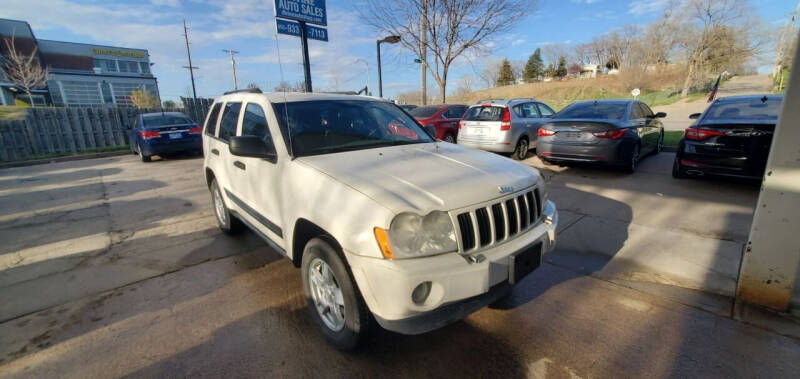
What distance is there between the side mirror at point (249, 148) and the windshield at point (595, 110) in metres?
6.37

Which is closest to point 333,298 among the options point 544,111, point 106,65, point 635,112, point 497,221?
point 497,221

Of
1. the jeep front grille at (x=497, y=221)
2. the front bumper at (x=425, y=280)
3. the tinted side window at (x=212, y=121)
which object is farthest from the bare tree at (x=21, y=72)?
the jeep front grille at (x=497, y=221)

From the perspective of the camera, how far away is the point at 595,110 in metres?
7.05

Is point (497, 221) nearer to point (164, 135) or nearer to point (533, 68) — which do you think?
point (164, 135)

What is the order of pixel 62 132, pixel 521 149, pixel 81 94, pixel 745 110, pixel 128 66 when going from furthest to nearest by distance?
pixel 128 66
pixel 81 94
pixel 62 132
pixel 521 149
pixel 745 110

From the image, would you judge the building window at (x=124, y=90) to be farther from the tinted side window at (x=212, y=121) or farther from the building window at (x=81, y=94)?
the tinted side window at (x=212, y=121)

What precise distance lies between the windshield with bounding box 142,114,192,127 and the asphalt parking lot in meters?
6.17

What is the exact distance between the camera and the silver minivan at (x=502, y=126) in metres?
8.02

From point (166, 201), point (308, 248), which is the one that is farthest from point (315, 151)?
point (166, 201)

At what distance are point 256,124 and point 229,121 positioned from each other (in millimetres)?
848

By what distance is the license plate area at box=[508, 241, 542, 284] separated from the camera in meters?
2.03

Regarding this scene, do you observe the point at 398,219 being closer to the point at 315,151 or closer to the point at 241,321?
the point at 315,151

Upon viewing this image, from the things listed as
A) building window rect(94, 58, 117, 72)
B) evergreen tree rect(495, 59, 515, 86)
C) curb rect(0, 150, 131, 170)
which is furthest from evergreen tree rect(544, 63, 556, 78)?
curb rect(0, 150, 131, 170)

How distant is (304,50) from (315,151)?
7518 mm
